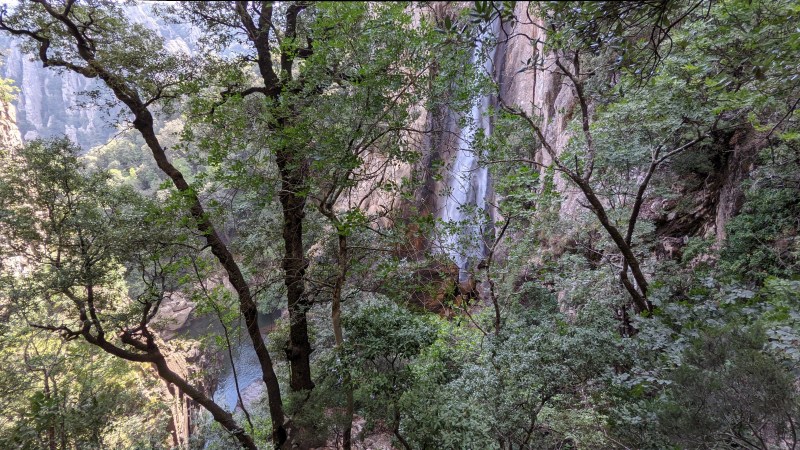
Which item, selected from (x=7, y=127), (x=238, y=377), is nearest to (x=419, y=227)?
(x=238, y=377)

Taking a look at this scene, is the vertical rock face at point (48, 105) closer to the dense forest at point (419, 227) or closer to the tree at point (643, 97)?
the dense forest at point (419, 227)

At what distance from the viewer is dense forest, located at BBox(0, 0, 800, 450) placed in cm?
367

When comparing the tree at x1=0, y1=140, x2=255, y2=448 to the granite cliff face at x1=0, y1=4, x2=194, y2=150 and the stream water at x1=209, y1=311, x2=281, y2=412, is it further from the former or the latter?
the granite cliff face at x1=0, y1=4, x2=194, y2=150

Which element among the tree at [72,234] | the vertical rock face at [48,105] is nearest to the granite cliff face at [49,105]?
the vertical rock face at [48,105]

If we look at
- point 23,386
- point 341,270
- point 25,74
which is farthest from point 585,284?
point 25,74

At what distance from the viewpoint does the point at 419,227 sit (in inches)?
224

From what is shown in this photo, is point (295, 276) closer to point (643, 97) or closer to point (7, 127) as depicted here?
point (643, 97)

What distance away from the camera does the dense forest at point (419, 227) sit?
3.67 m

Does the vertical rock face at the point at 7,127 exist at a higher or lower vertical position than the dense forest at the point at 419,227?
higher

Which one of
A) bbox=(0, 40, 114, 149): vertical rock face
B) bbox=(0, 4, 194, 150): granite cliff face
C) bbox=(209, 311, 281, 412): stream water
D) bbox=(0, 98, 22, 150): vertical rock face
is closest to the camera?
bbox=(209, 311, 281, 412): stream water

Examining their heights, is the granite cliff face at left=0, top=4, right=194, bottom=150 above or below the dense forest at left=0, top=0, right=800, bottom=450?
above

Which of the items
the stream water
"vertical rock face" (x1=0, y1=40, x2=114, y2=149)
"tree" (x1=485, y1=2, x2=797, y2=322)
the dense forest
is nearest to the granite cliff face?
"vertical rock face" (x1=0, y1=40, x2=114, y2=149)

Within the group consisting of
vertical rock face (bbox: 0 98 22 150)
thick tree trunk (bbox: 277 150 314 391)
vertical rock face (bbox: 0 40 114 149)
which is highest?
vertical rock face (bbox: 0 40 114 149)

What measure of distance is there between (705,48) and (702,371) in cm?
401
